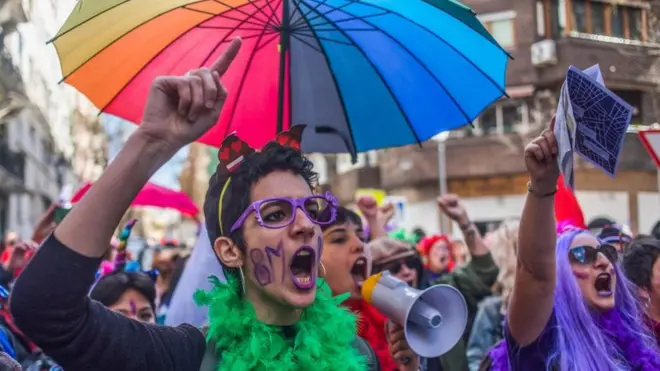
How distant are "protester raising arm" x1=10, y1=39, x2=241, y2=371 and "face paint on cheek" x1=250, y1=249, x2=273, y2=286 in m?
0.41

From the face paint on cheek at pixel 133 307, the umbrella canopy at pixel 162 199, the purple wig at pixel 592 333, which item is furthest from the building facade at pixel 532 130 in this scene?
the purple wig at pixel 592 333

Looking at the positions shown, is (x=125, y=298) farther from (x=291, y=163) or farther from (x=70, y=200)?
(x=70, y=200)

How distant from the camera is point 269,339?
2.16m

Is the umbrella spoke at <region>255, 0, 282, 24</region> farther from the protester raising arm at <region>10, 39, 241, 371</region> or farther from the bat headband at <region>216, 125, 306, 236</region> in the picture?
the protester raising arm at <region>10, 39, 241, 371</region>

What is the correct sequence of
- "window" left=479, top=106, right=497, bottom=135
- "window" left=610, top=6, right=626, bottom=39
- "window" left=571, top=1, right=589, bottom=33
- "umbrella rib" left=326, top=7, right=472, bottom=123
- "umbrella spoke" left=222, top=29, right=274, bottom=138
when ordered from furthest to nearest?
"window" left=479, top=106, right=497, bottom=135, "window" left=571, top=1, right=589, bottom=33, "window" left=610, top=6, right=626, bottom=39, "umbrella spoke" left=222, top=29, right=274, bottom=138, "umbrella rib" left=326, top=7, right=472, bottom=123

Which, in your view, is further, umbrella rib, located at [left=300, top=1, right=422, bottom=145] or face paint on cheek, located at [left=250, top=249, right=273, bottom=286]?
umbrella rib, located at [left=300, top=1, right=422, bottom=145]

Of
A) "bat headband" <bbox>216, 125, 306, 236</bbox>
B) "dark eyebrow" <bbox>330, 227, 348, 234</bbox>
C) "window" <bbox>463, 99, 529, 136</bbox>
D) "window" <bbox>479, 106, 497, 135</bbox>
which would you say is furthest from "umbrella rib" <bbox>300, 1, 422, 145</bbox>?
"window" <bbox>479, 106, 497, 135</bbox>

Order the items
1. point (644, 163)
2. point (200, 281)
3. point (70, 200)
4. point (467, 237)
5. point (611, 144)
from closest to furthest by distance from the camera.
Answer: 1. point (611, 144)
2. point (200, 281)
3. point (467, 237)
4. point (70, 200)
5. point (644, 163)

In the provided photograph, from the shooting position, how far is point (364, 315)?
345 centimetres

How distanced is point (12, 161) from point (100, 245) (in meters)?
28.2

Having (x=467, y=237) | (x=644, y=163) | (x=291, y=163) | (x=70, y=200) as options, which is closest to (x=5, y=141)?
(x=644, y=163)

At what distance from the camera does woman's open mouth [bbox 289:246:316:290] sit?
2.19 m

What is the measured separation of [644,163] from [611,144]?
20961mm

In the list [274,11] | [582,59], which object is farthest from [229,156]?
[582,59]
